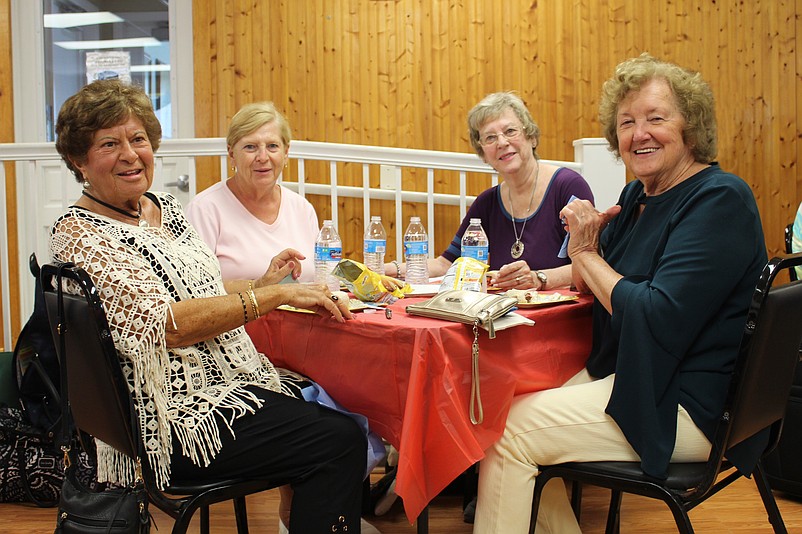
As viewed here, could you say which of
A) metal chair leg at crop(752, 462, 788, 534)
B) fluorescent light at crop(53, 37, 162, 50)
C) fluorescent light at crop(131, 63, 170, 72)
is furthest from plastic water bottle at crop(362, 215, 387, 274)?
fluorescent light at crop(53, 37, 162, 50)

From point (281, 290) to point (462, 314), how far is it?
44 cm

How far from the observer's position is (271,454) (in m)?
1.64

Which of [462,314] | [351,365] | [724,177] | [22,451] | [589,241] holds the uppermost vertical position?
[724,177]

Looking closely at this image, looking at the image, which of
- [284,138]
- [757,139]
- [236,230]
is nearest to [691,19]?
[757,139]

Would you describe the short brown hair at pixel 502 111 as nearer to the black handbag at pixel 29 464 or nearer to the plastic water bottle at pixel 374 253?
the plastic water bottle at pixel 374 253

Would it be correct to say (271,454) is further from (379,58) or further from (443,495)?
(379,58)

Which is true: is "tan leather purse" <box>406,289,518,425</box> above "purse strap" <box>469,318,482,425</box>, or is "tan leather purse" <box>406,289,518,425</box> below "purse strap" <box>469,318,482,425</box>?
above

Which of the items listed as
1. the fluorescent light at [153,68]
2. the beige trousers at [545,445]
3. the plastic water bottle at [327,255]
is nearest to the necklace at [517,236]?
the plastic water bottle at [327,255]

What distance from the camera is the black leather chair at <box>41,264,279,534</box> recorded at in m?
1.47

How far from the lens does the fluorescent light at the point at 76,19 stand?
16.4ft

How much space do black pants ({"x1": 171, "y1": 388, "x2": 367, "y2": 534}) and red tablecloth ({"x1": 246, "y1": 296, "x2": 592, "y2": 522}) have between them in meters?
0.13

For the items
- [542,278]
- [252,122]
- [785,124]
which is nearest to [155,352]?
[542,278]

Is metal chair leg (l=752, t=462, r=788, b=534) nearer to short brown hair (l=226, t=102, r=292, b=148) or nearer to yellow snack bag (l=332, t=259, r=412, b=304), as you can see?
yellow snack bag (l=332, t=259, r=412, b=304)

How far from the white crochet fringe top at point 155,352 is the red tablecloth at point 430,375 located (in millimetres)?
192
